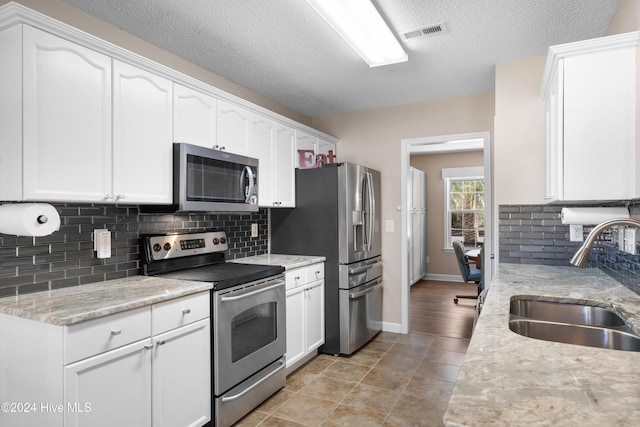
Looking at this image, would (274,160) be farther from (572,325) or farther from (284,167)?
(572,325)

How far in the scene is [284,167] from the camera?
348cm

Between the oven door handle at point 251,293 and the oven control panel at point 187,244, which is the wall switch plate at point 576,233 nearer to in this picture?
the oven door handle at point 251,293

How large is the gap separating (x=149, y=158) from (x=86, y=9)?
95 centimetres

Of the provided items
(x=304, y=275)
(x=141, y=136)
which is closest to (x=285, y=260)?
(x=304, y=275)

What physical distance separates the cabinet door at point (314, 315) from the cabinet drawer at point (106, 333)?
5.31 ft

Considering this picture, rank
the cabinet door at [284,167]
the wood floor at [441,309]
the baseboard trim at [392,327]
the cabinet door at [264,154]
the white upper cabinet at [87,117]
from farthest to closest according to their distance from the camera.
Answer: the wood floor at [441,309], the baseboard trim at [392,327], the cabinet door at [284,167], the cabinet door at [264,154], the white upper cabinet at [87,117]

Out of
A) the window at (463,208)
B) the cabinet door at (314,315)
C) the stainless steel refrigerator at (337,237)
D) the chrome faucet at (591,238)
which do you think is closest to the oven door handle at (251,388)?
the cabinet door at (314,315)

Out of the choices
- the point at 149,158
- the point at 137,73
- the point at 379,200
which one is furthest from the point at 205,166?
the point at 379,200

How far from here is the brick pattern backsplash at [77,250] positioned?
73.9 inches

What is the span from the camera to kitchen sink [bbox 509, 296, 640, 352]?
4.63 feet

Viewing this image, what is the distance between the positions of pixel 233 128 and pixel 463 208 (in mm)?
5603

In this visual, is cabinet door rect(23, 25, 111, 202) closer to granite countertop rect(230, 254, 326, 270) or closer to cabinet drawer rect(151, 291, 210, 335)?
cabinet drawer rect(151, 291, 210, 335)

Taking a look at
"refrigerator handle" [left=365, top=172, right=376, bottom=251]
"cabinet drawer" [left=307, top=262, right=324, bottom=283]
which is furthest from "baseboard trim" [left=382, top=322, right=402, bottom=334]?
"cabinet drawer" [left=307, top=262, right=324, bottom=283]

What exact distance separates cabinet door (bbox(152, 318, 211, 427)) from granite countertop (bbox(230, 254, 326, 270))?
961 millimetres
